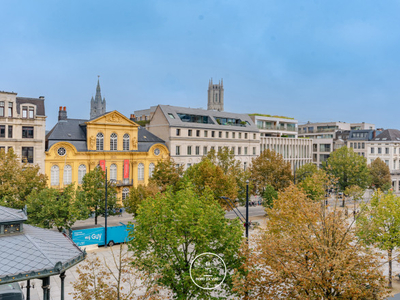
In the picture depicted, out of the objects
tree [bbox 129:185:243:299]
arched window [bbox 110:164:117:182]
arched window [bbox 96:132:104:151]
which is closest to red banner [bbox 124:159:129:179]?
arched window [bbox 110:164:117:182]

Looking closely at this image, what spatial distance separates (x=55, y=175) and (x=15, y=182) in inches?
514

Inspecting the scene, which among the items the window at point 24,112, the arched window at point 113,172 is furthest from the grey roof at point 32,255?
the arched window at point 113,172

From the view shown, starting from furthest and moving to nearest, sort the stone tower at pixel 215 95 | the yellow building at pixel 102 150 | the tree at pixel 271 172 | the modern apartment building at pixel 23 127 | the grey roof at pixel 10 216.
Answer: the stone tower at pixel 215 95
the tree at pixel 271 172
the yellow building at pixel 102 150
the modern apartment building at pixel 23 127
the grey roof at pixel 10 216

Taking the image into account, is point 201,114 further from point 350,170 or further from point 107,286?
point 107,286

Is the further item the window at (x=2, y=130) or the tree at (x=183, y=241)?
the window at (x=2, y=130)

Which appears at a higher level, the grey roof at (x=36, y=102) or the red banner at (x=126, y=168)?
the grey roof at (x=36, y=102)

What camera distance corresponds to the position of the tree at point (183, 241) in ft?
52.2

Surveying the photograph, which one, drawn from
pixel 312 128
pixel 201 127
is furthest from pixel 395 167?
pixel 201 127

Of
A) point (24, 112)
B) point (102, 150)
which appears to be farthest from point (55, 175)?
point (24, 112)

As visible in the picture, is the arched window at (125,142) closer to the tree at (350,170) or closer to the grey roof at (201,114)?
the grey roof at (201,114)

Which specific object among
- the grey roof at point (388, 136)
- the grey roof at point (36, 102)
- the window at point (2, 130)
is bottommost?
the window at point (2, 130)

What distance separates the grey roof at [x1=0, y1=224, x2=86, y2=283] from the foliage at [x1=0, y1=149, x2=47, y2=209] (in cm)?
2519

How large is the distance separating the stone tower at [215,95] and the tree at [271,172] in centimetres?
13395

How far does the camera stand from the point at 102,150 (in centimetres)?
5144
